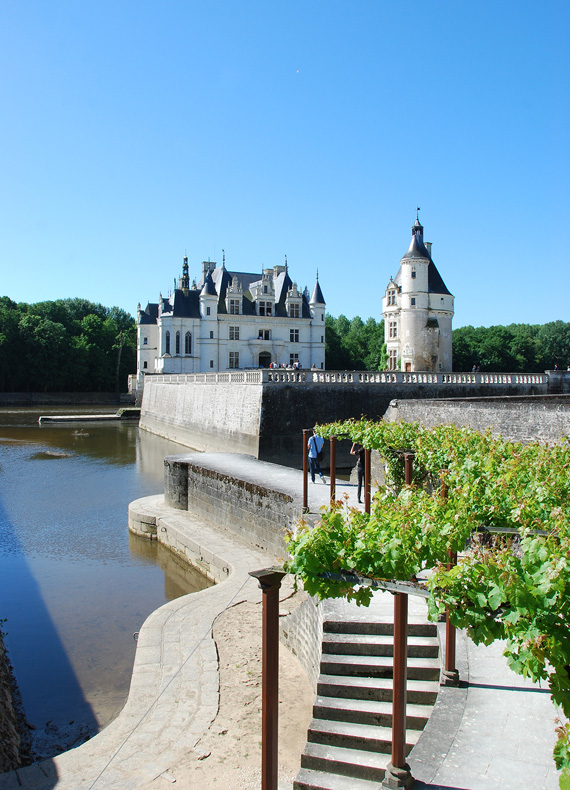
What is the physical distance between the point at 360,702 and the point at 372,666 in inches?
15.8

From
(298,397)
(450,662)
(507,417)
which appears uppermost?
(298,397)

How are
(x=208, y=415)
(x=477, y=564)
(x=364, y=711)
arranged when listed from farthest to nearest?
(x=208, y=415), (x=364, y=711), (x=477, y=564)

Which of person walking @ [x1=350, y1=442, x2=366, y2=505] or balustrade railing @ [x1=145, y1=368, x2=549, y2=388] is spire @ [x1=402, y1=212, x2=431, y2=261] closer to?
balustrade railing @ [x1=145, y1=368, x2=549, y2=388]

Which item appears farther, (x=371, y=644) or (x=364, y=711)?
(x=371, y=644)

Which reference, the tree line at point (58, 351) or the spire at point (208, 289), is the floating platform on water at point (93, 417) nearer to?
the spire at point (208, 289)

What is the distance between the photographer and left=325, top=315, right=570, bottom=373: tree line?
6850 cm

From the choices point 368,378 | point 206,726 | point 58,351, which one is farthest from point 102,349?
point 206,726

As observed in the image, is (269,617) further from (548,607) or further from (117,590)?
(117,590)

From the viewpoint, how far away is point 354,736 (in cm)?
544

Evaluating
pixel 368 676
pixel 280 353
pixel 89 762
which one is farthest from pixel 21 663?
pixel 280 353

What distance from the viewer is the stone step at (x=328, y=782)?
16.3ft

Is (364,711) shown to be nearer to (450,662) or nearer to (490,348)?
(450,662)

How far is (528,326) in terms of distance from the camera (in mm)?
86812

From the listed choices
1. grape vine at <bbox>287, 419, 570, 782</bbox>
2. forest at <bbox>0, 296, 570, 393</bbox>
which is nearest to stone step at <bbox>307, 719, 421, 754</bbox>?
grape vine at <bbox>287, 419, 570, 782</bbox>
